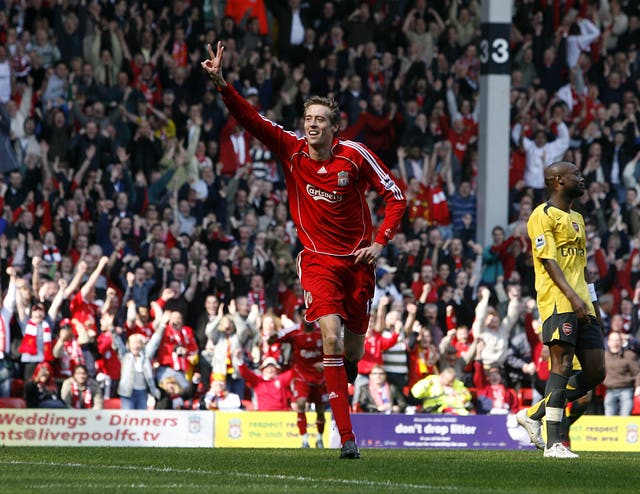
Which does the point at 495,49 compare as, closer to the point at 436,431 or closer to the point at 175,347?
the point at 175,347

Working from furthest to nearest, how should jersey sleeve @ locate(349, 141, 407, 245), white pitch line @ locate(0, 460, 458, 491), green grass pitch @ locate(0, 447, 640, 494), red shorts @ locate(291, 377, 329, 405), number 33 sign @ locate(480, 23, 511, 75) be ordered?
number 33 sign @ locate(480, 23, 511, 75) → red shorts @ locate(291, 377, 329, 405) → jersey sleeve @ locate(349, 141, 407, 245) → white pitch line @ locate(0, 460, 458, 491) → green grass pitch @ locate(0, 447, 640, 494)

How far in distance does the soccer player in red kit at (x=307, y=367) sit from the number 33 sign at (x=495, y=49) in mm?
8656

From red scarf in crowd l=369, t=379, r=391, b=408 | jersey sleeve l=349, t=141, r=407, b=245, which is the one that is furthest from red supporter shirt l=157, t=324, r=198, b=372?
jersey sleeve l=349, t=141, r=407, b=245

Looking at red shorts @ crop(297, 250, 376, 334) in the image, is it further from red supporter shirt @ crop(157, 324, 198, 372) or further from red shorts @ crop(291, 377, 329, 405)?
red supporter shirt @ crop(157, 324, 198, 372)

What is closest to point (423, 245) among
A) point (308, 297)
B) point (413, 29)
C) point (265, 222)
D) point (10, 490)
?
point (265, 222)

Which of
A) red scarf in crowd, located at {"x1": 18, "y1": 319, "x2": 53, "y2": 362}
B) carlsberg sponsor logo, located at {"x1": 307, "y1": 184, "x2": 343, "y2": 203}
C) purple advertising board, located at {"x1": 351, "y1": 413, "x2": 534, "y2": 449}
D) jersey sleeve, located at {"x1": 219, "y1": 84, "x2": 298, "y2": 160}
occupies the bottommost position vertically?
purple advertising board, located at {"x1": 351, "y1": 413, "x2": 534, "y2": 449}

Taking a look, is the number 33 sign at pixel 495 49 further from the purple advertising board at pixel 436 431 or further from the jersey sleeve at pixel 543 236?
the jersey sleeve at pixel 543 236

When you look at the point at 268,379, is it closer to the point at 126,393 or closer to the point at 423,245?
the point at 126,393

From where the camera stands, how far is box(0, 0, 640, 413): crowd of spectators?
19.5 meters

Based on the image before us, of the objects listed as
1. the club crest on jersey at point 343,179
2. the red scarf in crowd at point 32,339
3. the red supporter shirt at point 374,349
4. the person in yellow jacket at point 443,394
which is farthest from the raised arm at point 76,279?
the club crest on jersey at point 343,179

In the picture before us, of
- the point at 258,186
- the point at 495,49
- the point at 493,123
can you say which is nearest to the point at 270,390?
the point at 258,186

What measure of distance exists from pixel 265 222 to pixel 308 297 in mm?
12183

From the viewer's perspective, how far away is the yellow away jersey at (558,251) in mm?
10844

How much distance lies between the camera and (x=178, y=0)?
84.6 feet
